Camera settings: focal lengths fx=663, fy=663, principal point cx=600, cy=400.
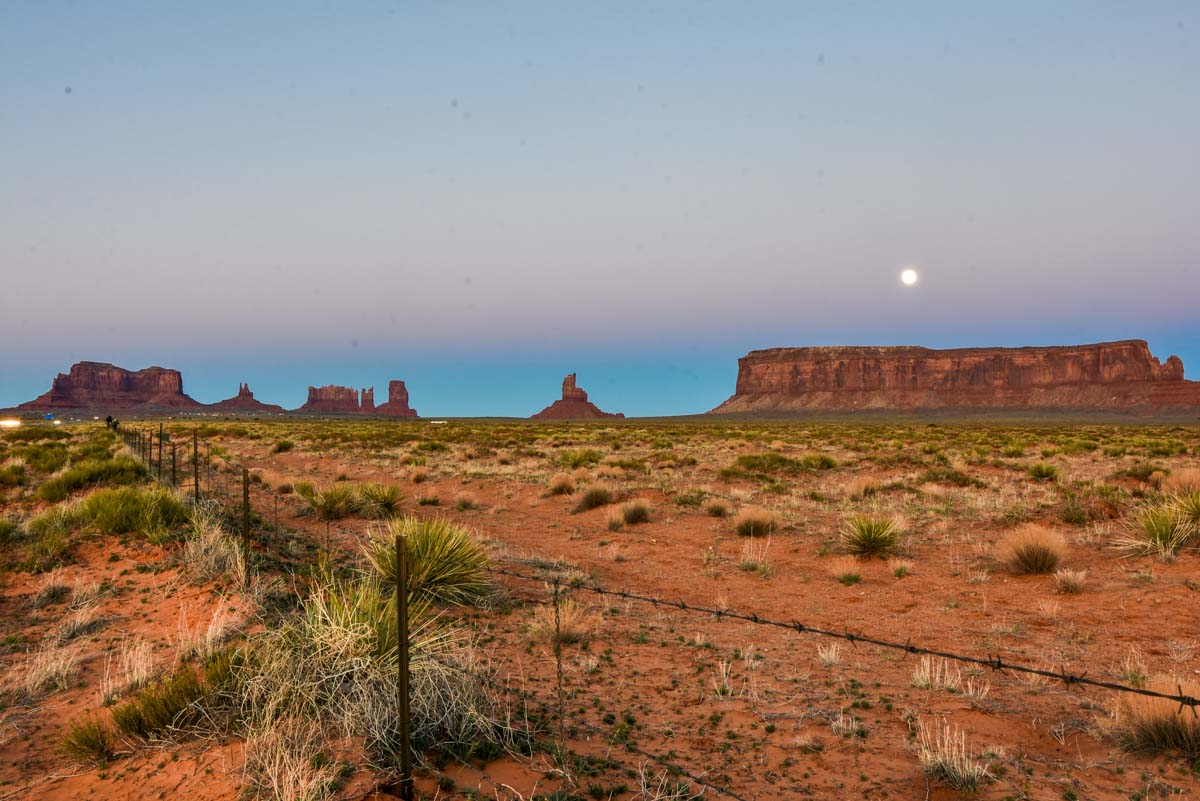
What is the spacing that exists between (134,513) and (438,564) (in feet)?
18.4

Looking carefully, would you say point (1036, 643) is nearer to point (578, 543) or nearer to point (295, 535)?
point (578, 543)

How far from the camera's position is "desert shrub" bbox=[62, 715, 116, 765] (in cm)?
450

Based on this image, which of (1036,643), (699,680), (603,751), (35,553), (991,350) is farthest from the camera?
(991,350)

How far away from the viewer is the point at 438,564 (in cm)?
841

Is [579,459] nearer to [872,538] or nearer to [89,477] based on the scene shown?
[89,477]

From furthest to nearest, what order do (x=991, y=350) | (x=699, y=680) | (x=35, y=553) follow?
1. (x=991, y=350)
2. (x=35, y=553)
3. (x=699, y=680)

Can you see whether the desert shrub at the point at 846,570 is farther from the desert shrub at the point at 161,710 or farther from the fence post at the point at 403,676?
the desert shrub at the point at 161,710

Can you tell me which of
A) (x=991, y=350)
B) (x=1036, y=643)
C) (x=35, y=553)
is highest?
(x=991, y=350)

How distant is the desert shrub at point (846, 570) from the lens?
10383 mm

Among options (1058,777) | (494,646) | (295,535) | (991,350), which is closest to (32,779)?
(494,646)

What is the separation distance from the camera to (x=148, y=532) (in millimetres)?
9633

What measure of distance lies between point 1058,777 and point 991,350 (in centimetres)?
17071

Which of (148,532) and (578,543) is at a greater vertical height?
(148,532)

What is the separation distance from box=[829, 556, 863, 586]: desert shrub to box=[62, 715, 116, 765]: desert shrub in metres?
9.24
